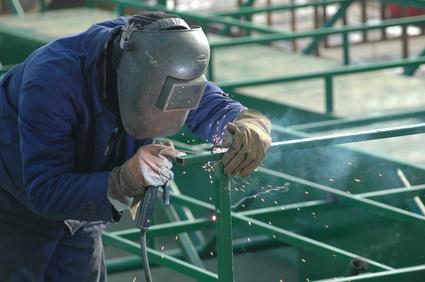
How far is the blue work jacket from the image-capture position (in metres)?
4.03

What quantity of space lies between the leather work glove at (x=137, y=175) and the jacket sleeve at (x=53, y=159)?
4 centimetres

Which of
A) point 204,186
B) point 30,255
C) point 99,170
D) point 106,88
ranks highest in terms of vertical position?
point 106,88

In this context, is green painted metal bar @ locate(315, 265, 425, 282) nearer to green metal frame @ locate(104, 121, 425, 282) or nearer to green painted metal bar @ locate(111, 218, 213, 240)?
green metal frame @ locate(104, 121, 425, 282)

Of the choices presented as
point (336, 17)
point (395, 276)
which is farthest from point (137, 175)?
point (336, 17)

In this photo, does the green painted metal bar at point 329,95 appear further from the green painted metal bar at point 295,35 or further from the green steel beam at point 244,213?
the green steel beam at point 244,213

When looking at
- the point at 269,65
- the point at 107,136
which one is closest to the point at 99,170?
the point at 107,136

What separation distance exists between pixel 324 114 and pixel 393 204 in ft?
→ 6.66

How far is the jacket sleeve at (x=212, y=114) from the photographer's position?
443 centimetres

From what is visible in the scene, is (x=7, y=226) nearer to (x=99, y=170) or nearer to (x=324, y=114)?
(x=99, y=170)

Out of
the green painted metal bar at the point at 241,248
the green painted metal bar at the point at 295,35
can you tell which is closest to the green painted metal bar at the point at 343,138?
the green painted metal bar at the point at 241,248

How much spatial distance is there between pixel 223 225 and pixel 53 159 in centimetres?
76

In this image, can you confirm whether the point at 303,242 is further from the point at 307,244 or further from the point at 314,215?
the point at 314,215

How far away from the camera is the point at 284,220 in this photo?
7.54 meters

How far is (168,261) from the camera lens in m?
6.00
